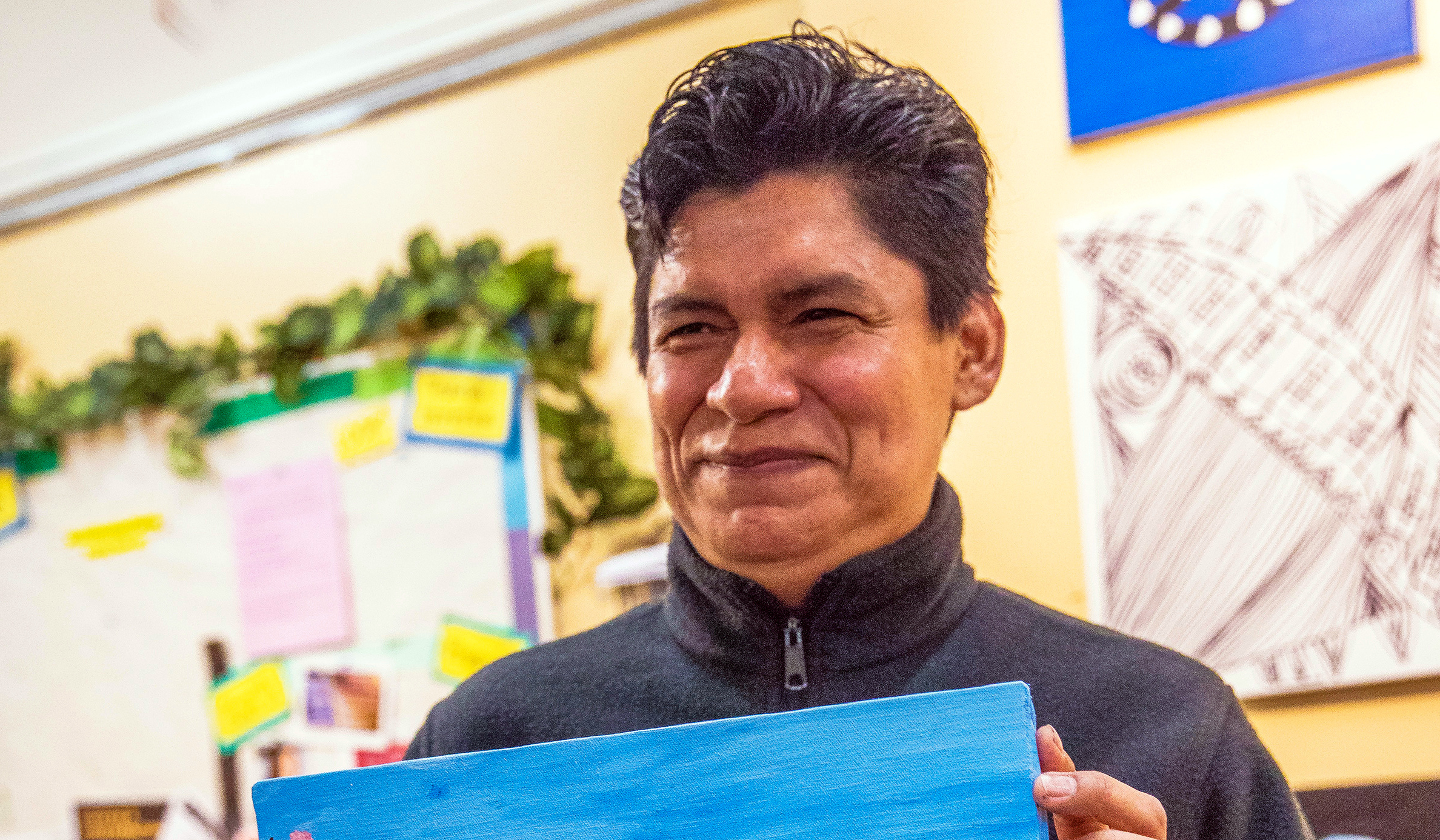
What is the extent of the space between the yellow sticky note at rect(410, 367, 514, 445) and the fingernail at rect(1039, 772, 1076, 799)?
1023 mm

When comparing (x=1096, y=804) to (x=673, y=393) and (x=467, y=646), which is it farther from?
(x=467, y=646)

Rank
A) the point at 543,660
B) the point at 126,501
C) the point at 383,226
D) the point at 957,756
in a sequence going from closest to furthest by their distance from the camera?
the point at 957,756 → the point at 543,660 → the point at 383,226 → the point at 126,501

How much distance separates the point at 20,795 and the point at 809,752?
170 centimetres

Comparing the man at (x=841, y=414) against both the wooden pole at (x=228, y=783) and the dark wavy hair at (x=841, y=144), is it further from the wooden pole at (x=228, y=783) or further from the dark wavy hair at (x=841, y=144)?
the wooden pole at (x=228, y=783)

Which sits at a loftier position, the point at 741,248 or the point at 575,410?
the point at 741,248

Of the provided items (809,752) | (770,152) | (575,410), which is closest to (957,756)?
(809,752)

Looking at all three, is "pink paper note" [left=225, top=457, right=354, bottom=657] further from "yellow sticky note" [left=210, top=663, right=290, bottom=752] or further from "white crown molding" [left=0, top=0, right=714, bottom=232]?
"white crown molding" [left=0, top=0, right=714, bottom=232]

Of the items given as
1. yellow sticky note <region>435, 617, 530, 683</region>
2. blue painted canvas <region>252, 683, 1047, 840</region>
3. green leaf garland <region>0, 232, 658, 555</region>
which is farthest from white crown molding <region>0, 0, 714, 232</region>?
blue painted canvas <region>252, 683, 1047, 840</region>

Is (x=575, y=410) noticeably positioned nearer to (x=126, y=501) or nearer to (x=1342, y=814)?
(x=126, y=501)

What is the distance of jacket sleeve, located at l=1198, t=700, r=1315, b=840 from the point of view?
0.69m

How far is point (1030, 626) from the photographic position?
0.77 m

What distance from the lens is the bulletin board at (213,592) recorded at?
1.49 metres

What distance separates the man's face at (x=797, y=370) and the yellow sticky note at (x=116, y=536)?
1.32 m

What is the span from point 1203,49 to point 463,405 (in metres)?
0.96
